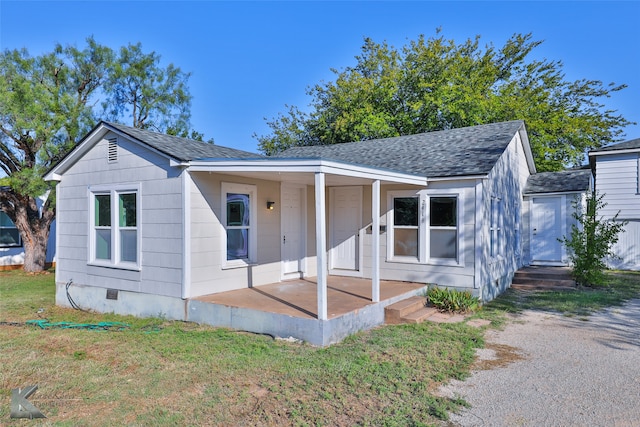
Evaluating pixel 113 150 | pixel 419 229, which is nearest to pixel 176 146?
pixel 113 150

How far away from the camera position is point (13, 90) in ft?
38.2

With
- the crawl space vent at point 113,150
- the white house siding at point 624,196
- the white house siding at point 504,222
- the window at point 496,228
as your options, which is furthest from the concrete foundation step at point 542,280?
the crawl space vent at point 113,150

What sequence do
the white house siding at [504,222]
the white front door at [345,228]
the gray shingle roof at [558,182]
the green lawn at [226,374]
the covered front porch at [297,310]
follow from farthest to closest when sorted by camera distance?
1. the gray shingle roof at [558,182]
2. the white front door at [345,228]
3. the white house siding at [504,222]
4. the covered front porch at [297,310]
5. the green lawn at [226,374]

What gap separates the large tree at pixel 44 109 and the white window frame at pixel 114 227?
213 inches

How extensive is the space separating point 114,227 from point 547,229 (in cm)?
1225

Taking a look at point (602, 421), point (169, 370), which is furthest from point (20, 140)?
point (602, 421)

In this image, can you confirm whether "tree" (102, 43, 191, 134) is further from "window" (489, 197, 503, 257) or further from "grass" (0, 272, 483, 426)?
"window" (489, 197, 503, 257)

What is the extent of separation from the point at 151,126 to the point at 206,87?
11.6 feet

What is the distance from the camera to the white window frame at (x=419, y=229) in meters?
8.72

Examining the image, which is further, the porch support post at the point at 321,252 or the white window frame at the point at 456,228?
the white window frame at the point at 456,228

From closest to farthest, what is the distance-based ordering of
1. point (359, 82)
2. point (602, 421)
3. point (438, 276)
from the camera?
point (602, 421) → point (438, 276) → point (359, 82)

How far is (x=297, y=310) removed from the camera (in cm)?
613

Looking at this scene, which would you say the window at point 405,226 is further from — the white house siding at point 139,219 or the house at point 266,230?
the white house siding at point 139,219

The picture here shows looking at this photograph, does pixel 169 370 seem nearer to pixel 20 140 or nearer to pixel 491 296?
pixel 491 296
